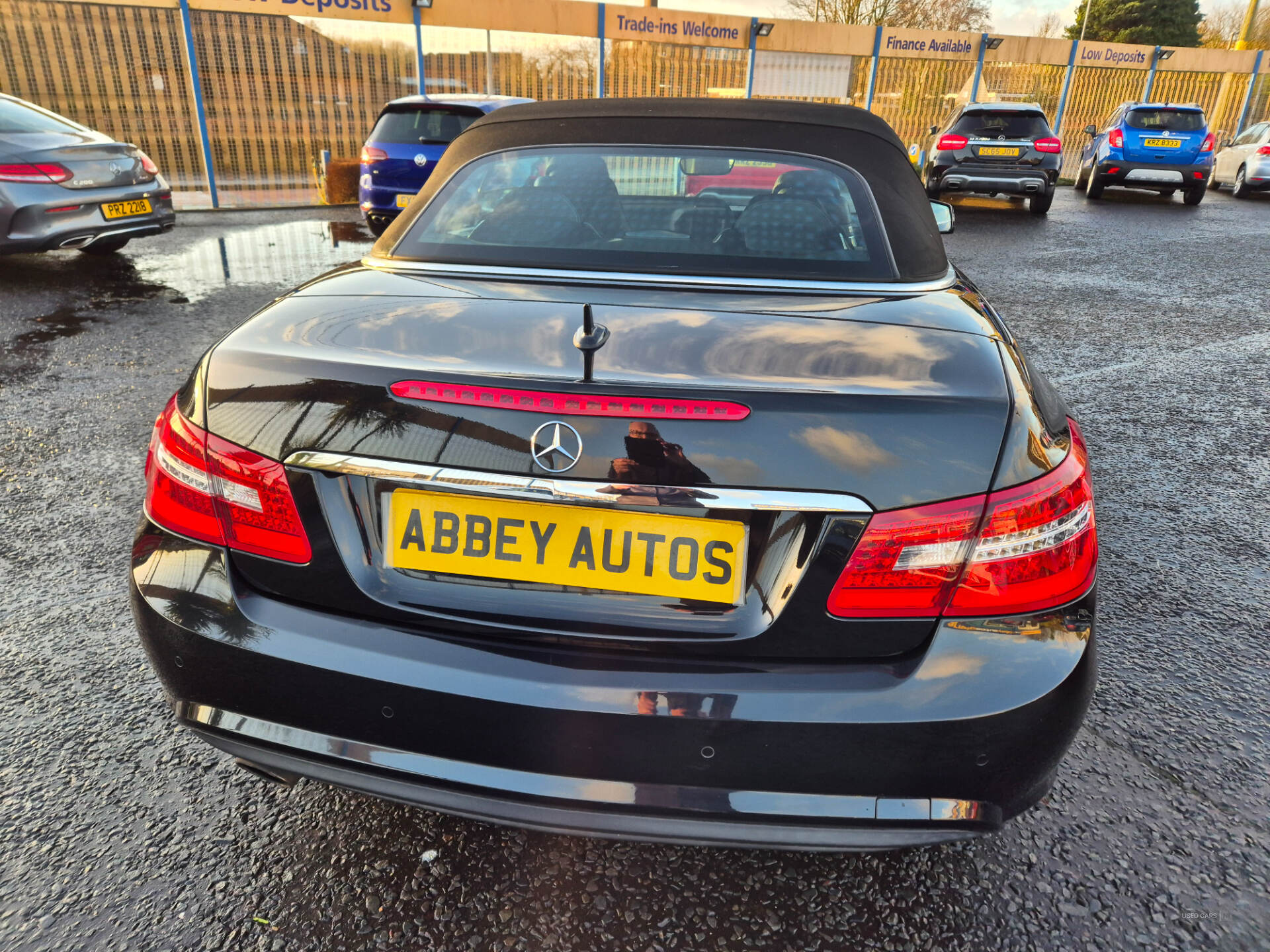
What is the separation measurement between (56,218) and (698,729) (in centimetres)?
751

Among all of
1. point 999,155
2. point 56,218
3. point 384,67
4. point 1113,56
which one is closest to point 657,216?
point 56,218

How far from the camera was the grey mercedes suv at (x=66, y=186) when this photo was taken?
6598 mm

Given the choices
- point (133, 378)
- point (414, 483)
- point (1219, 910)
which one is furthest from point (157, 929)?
Answer: point (133, 378)

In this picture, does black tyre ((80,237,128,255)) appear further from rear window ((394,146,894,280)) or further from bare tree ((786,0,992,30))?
bare tree ((786,0,992,30))

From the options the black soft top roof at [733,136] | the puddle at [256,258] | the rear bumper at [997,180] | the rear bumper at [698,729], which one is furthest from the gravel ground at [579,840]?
the rear bumper at [997,180]

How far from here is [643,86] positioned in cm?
1928

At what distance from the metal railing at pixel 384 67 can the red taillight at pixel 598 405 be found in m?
14.4

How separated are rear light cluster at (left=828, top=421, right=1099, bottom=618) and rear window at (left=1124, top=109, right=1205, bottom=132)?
1721 cm

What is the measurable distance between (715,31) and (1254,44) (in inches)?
1720

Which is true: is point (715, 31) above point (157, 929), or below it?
above

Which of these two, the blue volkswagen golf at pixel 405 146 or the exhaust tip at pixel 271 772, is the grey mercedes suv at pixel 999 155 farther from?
the exhaust tip at pixel 271 772

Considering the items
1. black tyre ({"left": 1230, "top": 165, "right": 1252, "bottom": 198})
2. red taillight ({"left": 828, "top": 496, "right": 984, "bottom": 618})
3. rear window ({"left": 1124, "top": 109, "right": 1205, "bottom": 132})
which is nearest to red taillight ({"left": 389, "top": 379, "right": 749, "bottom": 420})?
red taillight ({"left": 828, "top": 496, "right": 984, "bottom": 618})

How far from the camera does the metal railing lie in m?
13.9

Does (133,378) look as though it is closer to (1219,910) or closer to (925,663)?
(925,663)
